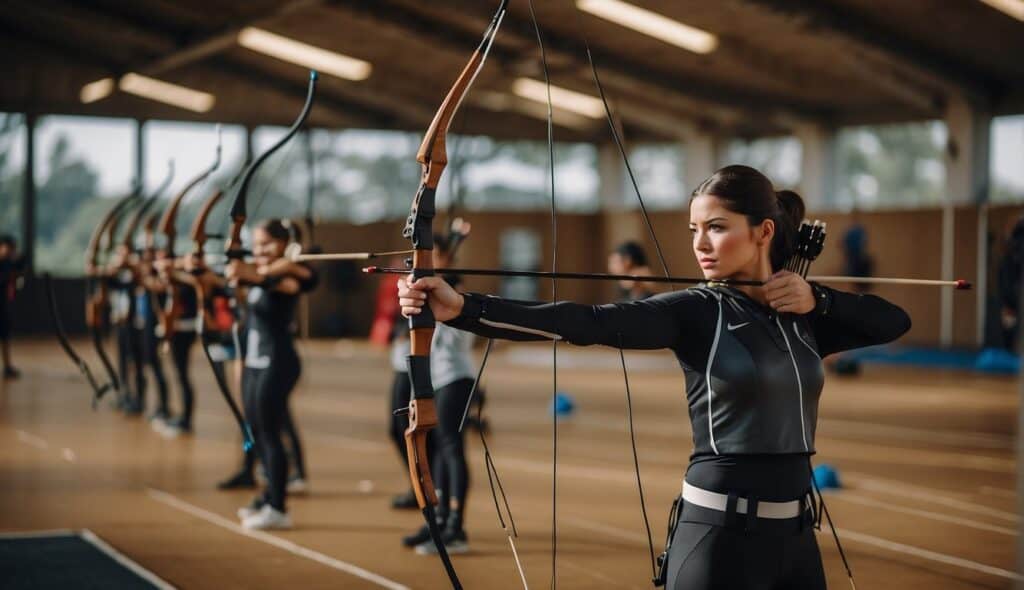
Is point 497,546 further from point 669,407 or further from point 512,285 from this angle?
point 512,285

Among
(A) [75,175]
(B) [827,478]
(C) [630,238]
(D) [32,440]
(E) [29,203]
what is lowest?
(D) [32,440]

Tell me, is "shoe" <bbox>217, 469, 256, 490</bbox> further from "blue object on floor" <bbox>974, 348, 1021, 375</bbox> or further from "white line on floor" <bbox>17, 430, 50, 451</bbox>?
"blue object on floor" <bbox>974, 348, 1021, 375</bbox>

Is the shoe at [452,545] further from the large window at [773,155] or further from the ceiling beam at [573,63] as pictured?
the large window at [773,155]

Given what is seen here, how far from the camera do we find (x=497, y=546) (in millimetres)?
4199

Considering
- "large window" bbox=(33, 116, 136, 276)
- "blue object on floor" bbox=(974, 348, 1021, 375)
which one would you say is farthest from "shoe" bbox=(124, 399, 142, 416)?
"large window" bbox=(33, 116, 136, 276)

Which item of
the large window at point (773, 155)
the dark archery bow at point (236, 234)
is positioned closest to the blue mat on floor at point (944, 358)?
the large window at point (773, 155)

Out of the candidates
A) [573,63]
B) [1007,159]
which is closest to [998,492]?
[573,63]

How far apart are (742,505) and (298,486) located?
3.87m

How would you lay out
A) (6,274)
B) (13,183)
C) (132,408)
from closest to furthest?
(6,274) < (132,408) < (13,183)

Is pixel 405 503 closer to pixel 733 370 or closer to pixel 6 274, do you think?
pixel 733 370

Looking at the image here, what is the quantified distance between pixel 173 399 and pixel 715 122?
10182mm

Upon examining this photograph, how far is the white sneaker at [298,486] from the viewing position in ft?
17.3

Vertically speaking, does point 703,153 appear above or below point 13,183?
above

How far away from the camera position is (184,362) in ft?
22.8
